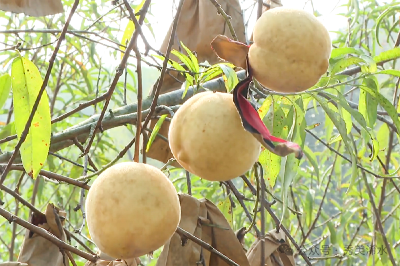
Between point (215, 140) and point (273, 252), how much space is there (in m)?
0.52

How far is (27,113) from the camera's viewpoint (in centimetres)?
63

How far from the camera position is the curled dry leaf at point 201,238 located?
79cm

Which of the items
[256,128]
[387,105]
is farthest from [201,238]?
[256,128]

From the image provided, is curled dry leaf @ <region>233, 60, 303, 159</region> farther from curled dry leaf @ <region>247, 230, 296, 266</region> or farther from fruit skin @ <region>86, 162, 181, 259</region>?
curled dry leaf @ <region>247, 230, 296, 266</region>

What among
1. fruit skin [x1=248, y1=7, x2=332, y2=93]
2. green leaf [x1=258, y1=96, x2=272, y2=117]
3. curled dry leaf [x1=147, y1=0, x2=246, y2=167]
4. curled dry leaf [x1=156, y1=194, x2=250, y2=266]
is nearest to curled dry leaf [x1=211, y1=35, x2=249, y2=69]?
fruit skin [x1=248, y1=7, x2=332, y2=93]

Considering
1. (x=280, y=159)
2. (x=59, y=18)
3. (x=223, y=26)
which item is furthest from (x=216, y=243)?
(x=59, y=18)

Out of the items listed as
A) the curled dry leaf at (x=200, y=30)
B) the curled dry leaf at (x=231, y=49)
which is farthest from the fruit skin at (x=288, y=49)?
the curled dry leaf at (x=200, y=30)

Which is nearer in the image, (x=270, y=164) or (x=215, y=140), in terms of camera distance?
(x=215, y=140)

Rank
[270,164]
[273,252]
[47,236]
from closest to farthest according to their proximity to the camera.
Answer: [47,236]
[270,164]
[273,252]

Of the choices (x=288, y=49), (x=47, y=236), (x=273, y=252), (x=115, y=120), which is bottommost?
(x=273, y=252)

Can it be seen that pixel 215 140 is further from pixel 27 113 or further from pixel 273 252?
pixel 273 252

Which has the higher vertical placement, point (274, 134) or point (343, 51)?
point (343, 51)

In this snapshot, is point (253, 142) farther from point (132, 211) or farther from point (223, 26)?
point (223, 26)

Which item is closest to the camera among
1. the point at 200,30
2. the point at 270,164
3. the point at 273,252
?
the point at 270,164
